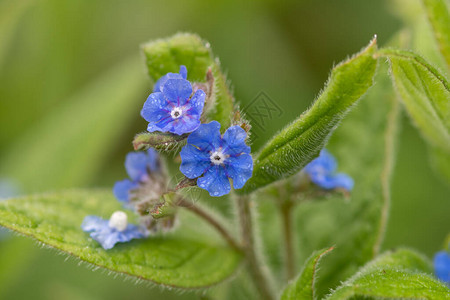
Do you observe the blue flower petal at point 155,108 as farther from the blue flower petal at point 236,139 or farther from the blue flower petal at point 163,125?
the blue flower petal at point 236,139

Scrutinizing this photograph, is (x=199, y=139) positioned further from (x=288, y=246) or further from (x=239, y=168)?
(x=288, y=246)

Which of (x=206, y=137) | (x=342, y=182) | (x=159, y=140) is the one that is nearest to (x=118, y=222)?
(x=159, y=140)

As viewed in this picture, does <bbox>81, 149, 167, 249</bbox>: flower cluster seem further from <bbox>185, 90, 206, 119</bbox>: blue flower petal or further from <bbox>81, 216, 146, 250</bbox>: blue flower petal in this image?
<bbox>185, 90, 206, 119</bbox>: blue flower petal

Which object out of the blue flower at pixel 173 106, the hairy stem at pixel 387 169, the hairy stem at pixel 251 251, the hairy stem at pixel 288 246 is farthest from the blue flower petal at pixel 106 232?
the hairy stem at pixel 387 169

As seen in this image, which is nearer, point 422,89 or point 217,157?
point 217,157

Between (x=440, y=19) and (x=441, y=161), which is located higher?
(x=440, y=19)

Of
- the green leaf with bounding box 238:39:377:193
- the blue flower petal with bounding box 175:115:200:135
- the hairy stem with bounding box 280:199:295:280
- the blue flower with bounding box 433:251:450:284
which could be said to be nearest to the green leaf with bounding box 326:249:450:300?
the blue flower with bounding box 433:251:450:284

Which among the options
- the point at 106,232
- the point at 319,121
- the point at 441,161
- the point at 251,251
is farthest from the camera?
the point at 441,161

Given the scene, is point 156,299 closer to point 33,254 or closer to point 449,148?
point 33,254
